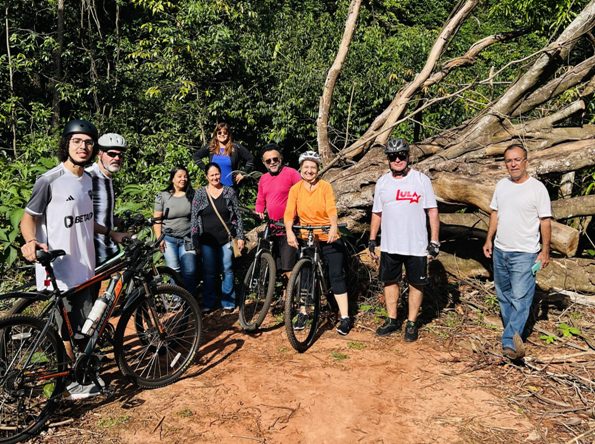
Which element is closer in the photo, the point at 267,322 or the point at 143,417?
the point at 143,417

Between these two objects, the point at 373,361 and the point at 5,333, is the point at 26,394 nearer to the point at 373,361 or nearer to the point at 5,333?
the point at 5,333

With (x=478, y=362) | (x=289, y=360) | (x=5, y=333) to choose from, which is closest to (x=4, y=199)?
(x=5, y=333)

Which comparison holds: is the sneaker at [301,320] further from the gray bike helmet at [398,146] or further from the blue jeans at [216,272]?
the gray bike helmet at [398,146]

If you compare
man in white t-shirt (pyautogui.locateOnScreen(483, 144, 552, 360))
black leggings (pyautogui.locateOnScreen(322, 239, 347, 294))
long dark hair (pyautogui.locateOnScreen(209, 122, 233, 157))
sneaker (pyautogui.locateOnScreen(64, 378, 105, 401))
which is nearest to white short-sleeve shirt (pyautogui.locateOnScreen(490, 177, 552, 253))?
man in white t-shirt (pyautogui.locateOnScreen(483, 144, 552, 360))

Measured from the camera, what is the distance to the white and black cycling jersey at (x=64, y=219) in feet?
10.8

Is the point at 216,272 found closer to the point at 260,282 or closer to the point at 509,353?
the point at 260,282

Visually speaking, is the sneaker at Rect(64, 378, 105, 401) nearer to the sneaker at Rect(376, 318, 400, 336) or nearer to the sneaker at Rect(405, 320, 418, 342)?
the sneaker at Rect(376, 318, 400, 336)

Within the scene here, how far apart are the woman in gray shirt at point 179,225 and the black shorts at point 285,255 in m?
0.91

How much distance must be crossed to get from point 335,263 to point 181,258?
1.68m

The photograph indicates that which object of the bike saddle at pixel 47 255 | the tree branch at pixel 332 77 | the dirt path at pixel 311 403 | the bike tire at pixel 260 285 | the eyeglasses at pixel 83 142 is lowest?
the dirt path at pixel 311 403

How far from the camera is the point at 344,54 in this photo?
742cm

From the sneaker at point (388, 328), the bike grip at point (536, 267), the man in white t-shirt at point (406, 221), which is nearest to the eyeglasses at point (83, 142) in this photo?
the man in white t-shirt at point (406, 221)

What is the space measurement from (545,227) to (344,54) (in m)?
4.40

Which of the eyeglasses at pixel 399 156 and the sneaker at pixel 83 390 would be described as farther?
the eyeglasses at pixel 399 156
